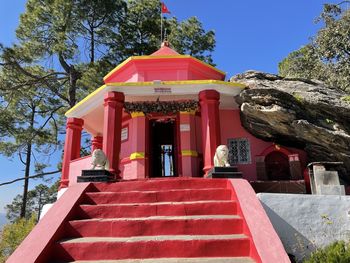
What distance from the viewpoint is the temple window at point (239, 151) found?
10.6 metres

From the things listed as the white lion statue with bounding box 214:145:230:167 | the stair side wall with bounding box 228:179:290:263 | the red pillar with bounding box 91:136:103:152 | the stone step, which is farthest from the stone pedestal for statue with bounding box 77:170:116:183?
the red pillar with bounding box 91:136:103:152

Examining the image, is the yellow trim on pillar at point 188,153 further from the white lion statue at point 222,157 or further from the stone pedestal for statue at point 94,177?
the stone pedestal for statue at point 94,177

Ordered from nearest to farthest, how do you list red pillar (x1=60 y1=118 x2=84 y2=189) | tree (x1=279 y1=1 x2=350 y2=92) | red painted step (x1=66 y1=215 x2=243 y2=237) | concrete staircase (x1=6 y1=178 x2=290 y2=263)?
concrete staircase (x1=6 y1=178 x2=290 y2=263)
red painted step (x1=66 y1=215 x2=243 y2=237)
red pillar (x1=60 y1=118 x2=84 y2=189)
tree (x1=279 y1=1 x2=350 y2=92)

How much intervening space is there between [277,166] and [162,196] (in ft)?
18.2

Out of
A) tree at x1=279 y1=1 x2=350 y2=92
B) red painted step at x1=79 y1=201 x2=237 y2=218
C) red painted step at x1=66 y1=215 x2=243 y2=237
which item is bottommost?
red painted step at x1=66 y1=215 x2=243 y2=237

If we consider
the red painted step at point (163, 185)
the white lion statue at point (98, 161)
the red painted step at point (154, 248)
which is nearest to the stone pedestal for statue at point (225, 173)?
the red painted step at point (163, 185)

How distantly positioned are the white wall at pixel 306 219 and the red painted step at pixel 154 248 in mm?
1233

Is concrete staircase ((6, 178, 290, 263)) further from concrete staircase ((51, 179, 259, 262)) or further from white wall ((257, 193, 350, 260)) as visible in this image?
white wall ((257, 193, 350, 260))

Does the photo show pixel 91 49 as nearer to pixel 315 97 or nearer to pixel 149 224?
pixel 315 97

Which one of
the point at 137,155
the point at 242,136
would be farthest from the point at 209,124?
the point at 137,155

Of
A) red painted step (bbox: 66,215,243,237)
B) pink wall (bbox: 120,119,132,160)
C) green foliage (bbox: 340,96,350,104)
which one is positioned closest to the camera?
red painted step (bbox: 66,215,243,237)

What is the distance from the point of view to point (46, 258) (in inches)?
174

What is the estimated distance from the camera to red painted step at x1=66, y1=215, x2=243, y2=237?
16.3ft

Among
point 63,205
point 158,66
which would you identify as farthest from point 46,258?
point 158,66
